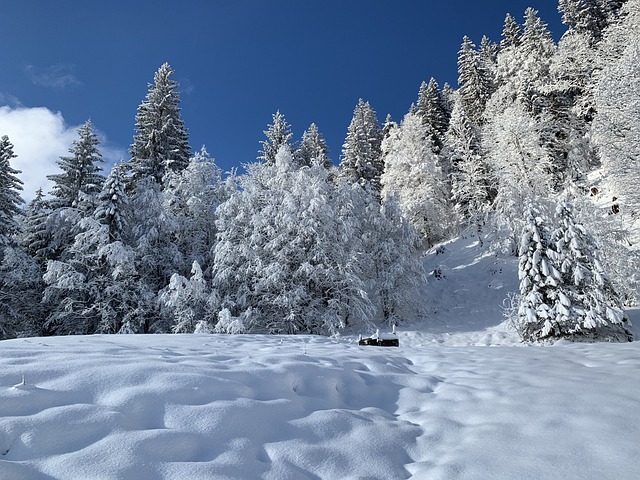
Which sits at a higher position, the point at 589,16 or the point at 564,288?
the point at 589,16

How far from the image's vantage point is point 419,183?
2980 cm

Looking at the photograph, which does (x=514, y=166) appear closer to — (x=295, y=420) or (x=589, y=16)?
(x=589, y=16)

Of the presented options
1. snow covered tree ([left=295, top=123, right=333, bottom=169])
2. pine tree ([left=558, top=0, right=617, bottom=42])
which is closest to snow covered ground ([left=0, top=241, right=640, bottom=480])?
snow covered tree ([left=295, top=123, right=333, bottom=169])

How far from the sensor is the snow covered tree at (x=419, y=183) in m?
28.4

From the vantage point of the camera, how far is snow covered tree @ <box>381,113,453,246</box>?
28.4m

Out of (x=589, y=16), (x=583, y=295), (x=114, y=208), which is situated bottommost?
(x=583, y=295)

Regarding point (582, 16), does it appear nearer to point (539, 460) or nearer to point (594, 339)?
point (594, 339)

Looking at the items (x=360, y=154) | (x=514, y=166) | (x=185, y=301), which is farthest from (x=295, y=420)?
(x=360, y=154)

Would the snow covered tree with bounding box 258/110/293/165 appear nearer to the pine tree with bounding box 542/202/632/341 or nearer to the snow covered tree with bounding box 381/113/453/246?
the snow covered tree with bounding box 381/113/453/246

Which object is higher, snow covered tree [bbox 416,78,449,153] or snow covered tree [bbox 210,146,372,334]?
snow covered tree [bbox 416,78,449,153]

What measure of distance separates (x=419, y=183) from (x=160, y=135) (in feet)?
63.5

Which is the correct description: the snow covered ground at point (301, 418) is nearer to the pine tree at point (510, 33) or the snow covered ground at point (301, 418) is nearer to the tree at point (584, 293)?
the tree at point (584, 293)

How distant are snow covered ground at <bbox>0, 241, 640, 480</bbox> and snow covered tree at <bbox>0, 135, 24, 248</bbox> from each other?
16.7 meters

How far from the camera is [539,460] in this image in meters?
2.91
